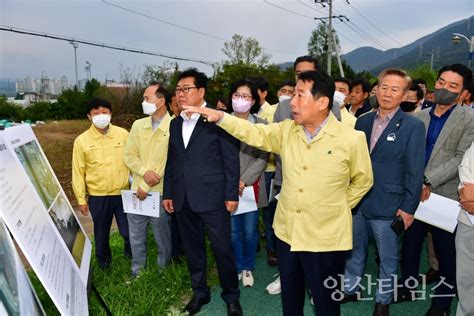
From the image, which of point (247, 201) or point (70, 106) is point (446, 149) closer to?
point (247, 201)

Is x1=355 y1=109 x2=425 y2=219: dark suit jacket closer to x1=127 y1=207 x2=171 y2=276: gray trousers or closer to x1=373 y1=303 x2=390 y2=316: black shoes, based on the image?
x1=373 y1=303 x2=390 y2=316: black shoes

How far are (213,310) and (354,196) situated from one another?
1565mm

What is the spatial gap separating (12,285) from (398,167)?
2437 millimetres

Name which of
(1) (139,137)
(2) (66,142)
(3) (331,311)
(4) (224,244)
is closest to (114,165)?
(1) (139,137)

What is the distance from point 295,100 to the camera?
2.32 meters

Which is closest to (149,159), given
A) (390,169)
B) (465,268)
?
(390,169)

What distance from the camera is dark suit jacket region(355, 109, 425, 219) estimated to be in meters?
2.70

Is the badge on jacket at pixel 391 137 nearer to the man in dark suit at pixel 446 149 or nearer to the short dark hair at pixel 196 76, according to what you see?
the man in dark suit at pixel 446 149

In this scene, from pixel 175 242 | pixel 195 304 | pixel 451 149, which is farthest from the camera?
pixel 175 242

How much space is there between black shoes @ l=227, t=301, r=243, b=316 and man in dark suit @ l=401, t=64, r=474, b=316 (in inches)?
57.3

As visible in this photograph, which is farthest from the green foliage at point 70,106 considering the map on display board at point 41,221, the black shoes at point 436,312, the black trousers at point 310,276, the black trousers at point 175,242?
the black shoes at point 436,312

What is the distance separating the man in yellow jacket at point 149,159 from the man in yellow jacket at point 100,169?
0.21 m

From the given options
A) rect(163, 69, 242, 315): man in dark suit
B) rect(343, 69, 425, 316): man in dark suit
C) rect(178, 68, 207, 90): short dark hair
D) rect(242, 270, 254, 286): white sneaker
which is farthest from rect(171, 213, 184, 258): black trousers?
rect(343, 69, 425, 316): man in dark suit

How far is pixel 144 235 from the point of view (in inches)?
144
